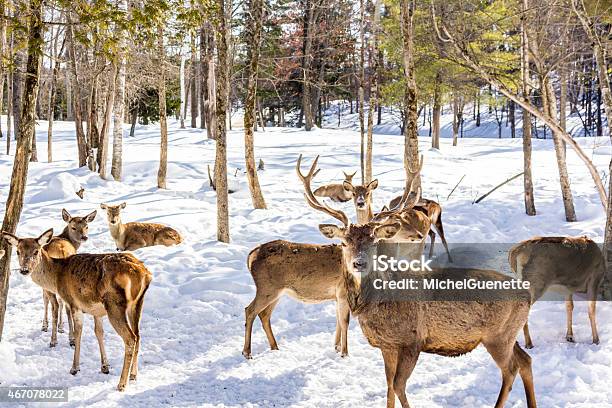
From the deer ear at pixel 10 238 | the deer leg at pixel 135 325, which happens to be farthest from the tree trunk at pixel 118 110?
the deer leg at pixel 135 325

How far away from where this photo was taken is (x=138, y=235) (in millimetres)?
11500

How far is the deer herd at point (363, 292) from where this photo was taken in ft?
16.2

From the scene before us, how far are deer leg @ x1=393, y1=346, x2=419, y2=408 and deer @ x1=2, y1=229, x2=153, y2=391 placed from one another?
2.82m

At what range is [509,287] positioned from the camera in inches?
196

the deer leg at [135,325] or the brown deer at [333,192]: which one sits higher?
the brown deer at [333,192]

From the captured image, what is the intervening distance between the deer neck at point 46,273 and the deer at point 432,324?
12.7 ft

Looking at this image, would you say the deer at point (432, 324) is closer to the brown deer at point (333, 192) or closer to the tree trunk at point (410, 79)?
the tree trunk at point (410, 79)

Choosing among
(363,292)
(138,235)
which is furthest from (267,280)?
(138,235)

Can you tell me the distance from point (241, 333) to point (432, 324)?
130 inches

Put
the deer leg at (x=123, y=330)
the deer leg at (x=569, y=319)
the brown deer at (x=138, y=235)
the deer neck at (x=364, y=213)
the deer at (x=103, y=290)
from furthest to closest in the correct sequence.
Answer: the brown deer at (x=138, y=235), the deer neck at (x=364, y=213), the deer leg at (x=569, y=319), the deer at (x=103, y=290), the deer leg at (x=123, y=330)

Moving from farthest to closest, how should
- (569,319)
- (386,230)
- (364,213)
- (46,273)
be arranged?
(364,213), (46,273), (569,319), (386,230)

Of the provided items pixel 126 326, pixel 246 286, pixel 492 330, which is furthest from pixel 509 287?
pixel 246 286

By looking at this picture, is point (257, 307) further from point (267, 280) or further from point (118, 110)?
point (118, 110)

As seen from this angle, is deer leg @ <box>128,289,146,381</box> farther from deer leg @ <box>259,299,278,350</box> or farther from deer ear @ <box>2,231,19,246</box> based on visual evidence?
deer ear @ <box>2,231,19,246</box>
